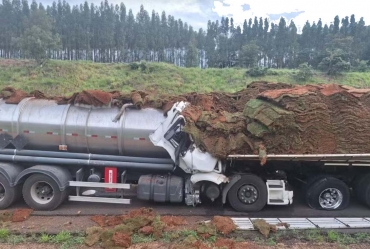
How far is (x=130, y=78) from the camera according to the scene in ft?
137

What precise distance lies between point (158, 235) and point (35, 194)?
356 cm

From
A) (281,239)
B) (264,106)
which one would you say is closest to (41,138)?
(264,106)

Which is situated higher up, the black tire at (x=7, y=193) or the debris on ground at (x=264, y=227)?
the black tire at (x=7, y=193)

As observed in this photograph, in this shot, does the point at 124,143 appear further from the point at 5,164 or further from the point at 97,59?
the point at 97,59

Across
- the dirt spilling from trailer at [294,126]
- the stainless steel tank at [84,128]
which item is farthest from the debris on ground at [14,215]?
the dirt spilling from trailer at [294,126]

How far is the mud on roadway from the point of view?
5.89m

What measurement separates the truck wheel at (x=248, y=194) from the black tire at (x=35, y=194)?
4.10 metres

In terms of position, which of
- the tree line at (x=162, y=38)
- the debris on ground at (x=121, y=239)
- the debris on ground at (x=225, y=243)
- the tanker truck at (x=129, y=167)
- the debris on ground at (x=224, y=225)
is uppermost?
the tree line at (x=162, y=38)

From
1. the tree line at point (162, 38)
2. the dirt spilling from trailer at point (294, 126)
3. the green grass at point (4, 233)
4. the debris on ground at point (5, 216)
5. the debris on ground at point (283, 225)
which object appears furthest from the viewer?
the tree line at point (162, 38)

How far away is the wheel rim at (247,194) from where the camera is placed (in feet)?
25.3

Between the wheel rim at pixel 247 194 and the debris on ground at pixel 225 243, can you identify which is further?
the wheel rim at pixel 247 194

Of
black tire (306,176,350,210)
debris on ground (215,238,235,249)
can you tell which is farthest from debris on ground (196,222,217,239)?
black tire (306,176,350,210)

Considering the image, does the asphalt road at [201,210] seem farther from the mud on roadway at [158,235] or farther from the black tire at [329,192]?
the mud on roadway at [158,235]

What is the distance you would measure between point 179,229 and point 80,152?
11.0 ft
